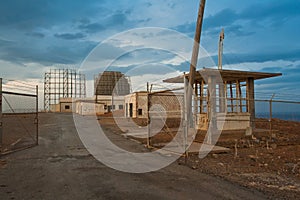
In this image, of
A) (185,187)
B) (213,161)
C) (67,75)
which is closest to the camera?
(185,187)

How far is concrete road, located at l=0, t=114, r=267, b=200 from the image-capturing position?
5.22 m

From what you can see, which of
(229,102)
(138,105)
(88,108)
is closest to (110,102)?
(88,108)

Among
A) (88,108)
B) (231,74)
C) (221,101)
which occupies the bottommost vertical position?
(88,108)

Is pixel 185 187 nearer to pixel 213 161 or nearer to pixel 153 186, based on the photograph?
pixel 153 186

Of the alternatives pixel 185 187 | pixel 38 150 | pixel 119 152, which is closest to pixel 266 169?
pixel 185 187

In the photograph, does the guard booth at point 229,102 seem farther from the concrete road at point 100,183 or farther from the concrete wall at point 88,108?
the concrete wall at point 88,108

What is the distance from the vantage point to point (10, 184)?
6.05m

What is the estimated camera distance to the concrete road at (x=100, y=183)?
5.22 meters

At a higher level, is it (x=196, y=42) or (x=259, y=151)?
(x=196, y=42)

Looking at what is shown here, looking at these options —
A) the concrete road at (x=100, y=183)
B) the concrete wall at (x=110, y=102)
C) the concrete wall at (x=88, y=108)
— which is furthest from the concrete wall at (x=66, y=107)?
the concrete road at (x=100, y=183)

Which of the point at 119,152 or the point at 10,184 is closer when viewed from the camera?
the point at 10,184

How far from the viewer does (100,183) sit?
6082 millimetres

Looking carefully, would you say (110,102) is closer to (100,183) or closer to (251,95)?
(251,95)

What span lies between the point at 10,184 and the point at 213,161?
5.73 meters
